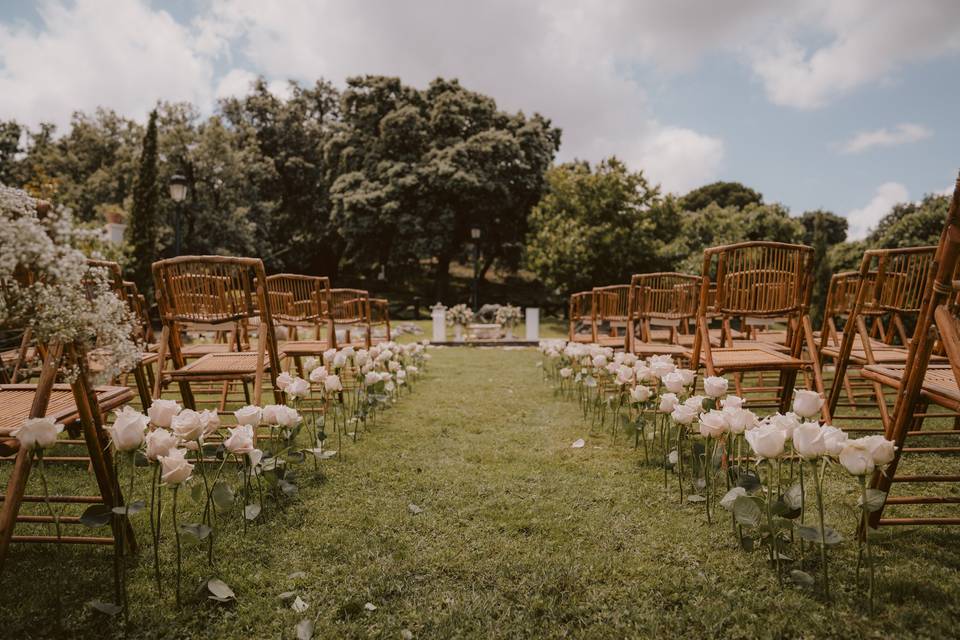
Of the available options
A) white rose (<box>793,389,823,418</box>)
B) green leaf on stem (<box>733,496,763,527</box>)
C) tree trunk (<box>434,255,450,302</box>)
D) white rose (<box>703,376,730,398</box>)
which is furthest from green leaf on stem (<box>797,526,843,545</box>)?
tree trunk (<box>434,255,450,302</box>)

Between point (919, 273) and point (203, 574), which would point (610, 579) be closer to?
point (203, 574)

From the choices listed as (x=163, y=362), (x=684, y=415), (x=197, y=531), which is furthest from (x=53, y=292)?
(x=684, y=415)

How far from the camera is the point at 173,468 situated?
1609 mm

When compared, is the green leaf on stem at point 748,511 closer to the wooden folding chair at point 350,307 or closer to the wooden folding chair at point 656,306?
the wooden folding chair at point 656,306

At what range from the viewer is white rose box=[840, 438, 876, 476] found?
1491 mm

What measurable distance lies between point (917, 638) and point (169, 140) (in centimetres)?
2347

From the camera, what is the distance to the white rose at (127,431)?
157 cm

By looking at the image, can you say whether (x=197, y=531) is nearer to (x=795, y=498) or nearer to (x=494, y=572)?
(x=494, y=572)


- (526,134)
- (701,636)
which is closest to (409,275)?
(526,134)

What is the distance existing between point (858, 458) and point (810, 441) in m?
0.13

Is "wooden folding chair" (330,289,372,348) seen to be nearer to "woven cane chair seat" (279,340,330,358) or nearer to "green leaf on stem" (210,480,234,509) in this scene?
"woven cane chair seat" (279,340,330,358)

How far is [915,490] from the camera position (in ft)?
8.66

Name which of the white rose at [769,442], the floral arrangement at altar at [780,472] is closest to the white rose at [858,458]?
the floral arrangement at altar at [780,472]

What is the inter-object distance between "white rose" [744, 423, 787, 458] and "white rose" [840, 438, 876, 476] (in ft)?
0.57
